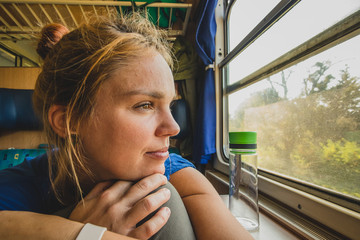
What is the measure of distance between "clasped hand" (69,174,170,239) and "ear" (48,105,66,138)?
0.25m

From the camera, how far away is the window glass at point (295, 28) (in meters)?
0.68

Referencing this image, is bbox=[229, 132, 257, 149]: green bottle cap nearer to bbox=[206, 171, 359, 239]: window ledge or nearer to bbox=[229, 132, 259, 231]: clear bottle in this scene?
bbox=[229, 132, 259, 231]: clear bottle

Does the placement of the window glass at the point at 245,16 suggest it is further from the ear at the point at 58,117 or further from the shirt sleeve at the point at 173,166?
the ear at the point at 58,117

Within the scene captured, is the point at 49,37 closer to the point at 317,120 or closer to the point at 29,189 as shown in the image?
the point at 29,189

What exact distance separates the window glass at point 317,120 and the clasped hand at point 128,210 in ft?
2.17

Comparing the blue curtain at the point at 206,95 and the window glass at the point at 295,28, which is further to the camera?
the blue curtain at the point at 206,95

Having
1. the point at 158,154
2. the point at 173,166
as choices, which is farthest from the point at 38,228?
the point at 173,166

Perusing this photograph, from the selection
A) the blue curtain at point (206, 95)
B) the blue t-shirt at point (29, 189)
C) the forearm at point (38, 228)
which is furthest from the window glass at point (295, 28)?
the blue t-shirt at point (29, 189)

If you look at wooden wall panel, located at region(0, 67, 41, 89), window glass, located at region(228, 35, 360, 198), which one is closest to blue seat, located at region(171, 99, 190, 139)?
window glass, located at region(228, 35, 360, 198)

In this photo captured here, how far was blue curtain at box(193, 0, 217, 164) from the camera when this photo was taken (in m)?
1.77

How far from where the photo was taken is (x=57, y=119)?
612 mm

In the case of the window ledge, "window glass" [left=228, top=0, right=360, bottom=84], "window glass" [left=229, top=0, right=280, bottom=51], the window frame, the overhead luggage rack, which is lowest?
the window ledge

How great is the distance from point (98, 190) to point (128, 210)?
0.43ft

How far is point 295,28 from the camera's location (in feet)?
2.83
